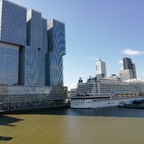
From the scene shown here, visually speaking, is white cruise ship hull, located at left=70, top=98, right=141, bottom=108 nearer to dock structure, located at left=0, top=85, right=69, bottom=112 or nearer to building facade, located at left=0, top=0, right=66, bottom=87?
dock structure, located at left=0, top=85, right=69, bottom=112

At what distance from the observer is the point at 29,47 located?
117438 mm

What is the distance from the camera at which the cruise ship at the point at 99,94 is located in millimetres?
82562

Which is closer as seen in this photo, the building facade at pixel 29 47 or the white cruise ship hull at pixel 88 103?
the white cruise ship hull at pixel 88 103

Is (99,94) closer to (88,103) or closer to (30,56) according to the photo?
(88,103)

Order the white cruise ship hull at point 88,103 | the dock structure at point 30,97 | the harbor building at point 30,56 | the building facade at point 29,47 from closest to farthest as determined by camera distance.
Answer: the white cruise ship hull at point 88,103
the dock structure at point 30,97
the harbor building at point 30,56
the building facade at point 29,47

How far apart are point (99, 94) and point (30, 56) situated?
170 feet

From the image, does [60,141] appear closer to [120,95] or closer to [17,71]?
[120,95]

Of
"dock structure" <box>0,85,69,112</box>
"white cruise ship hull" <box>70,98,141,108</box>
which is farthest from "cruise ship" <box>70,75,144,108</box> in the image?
"dock structure" <box>0,85,69,112</box>

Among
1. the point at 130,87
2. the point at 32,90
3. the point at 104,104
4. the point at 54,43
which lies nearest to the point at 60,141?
the point at 104,104

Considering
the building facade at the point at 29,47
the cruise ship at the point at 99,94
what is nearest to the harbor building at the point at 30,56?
the building facade at the point at 29,47

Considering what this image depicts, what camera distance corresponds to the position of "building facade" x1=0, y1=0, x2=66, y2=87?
107625 mm

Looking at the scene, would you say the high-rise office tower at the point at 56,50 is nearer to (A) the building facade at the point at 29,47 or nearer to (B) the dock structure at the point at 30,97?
(A) the building facade at the point at 29,47

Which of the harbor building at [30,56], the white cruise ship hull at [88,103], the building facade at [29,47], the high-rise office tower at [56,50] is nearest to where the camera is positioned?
the white cruise ship hull at [88,103]

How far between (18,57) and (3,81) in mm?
18145
